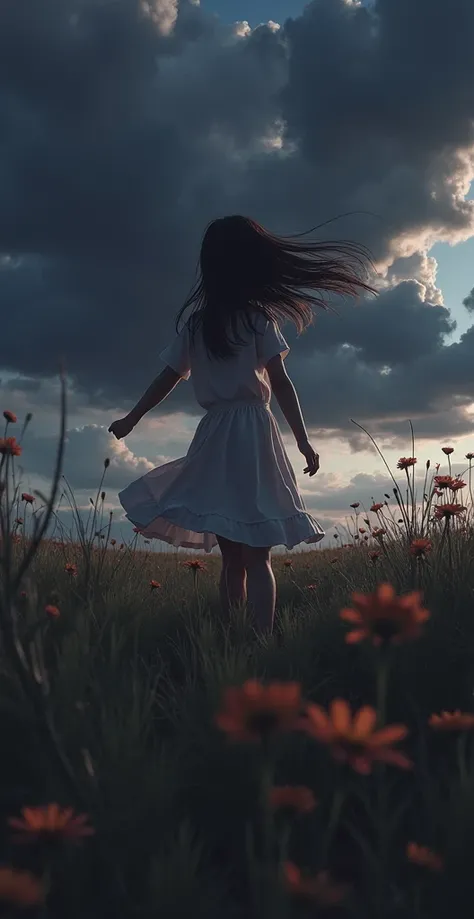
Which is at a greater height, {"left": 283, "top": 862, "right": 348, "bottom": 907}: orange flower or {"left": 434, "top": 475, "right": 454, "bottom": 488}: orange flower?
{"left": 434, "top": 475, "right": 454, "bottom": 488}: orange flower

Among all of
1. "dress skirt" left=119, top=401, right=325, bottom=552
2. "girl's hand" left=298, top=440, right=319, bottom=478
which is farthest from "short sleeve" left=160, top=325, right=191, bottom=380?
"girl's hand" left=298, top=440, right=319, bottom=478

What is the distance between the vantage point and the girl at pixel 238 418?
12.5 feet

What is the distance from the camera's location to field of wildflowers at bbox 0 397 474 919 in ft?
3.61

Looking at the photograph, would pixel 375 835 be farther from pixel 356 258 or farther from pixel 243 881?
pixel 356 258

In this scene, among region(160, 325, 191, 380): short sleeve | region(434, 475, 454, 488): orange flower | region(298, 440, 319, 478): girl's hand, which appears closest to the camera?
→ region(434, 475, 454, 488): orange flower

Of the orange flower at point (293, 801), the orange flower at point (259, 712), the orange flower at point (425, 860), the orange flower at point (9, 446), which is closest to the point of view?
the orange flower at point (259, 712)

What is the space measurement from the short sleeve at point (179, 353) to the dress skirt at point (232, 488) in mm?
321

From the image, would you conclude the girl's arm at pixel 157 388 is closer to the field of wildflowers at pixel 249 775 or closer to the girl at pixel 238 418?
the girl at pixel 238 418

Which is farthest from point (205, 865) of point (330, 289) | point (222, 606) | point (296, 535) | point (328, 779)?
point (330, 289)

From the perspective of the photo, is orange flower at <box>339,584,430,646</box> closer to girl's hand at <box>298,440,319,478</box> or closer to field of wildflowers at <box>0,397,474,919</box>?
field of wildflowers at <box>0,397,474,919</box>

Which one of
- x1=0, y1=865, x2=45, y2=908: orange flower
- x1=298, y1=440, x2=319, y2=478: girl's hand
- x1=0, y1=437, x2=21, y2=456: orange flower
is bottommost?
x1=0, y1=865, x2=45, y2=908: orange flower

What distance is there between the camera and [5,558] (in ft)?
5.31

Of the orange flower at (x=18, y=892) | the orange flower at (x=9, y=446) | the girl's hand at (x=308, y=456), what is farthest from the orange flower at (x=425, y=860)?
the girl's hand at (x=308, y=456)

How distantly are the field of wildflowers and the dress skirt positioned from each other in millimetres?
744
